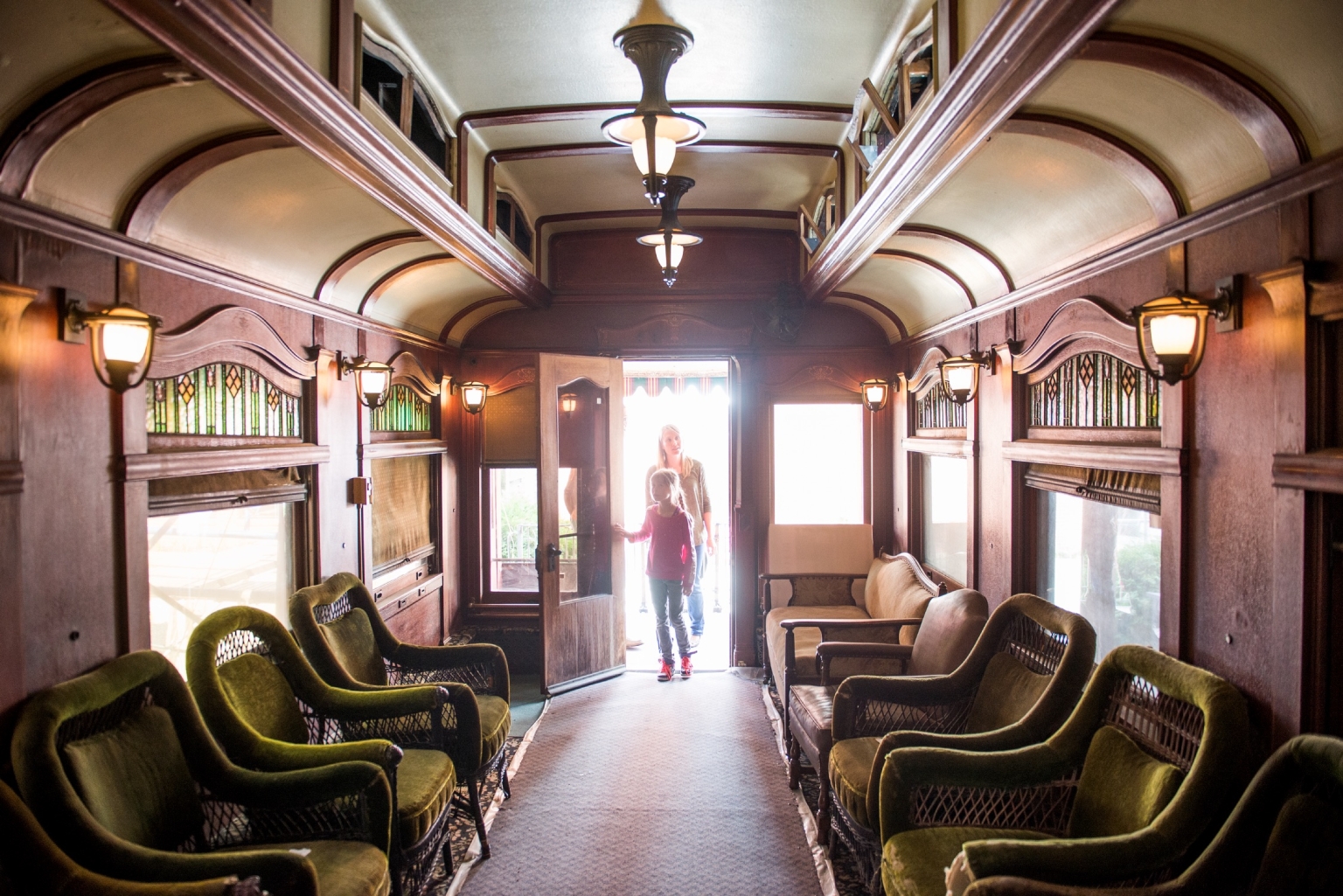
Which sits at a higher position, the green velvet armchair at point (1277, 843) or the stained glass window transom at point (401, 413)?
the stained glass window transom at point (401, 413)

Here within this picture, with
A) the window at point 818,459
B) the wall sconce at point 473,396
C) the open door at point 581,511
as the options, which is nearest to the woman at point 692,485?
Result: the open door at point 581,511

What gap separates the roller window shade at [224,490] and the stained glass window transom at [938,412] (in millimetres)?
3459

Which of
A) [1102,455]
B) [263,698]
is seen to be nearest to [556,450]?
[263,698]

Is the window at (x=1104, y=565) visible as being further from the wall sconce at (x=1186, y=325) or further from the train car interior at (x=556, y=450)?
the wall sconce at (x=1186, y=325)

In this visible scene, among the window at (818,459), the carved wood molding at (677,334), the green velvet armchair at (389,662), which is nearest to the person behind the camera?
the green velvet armchair at (389,662)

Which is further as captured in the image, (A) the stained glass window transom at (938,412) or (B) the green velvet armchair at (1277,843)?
(A) the stained glass window transom at (938,412)

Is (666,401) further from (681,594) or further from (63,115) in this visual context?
(63,115)

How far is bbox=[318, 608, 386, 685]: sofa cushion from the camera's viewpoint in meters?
3.55

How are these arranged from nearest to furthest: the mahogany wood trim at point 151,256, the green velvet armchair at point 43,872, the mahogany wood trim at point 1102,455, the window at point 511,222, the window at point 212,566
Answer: the green velvet armchair at point 43,872, the mahogany wood trim at point 151,256, the mahogany wood trim at point 1102,455, the window at point 212,566, the window at point 511,222

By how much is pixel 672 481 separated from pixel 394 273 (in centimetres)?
236

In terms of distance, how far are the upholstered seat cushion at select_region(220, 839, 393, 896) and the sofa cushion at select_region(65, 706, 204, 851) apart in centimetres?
19

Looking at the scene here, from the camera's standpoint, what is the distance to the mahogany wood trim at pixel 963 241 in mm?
3793

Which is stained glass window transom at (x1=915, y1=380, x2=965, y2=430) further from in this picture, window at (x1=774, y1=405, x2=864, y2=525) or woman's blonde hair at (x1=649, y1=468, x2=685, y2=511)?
woman's blonde hair at (x1=649, y1=468, x2=685, y2=511)

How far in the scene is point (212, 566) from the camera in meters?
3.20
